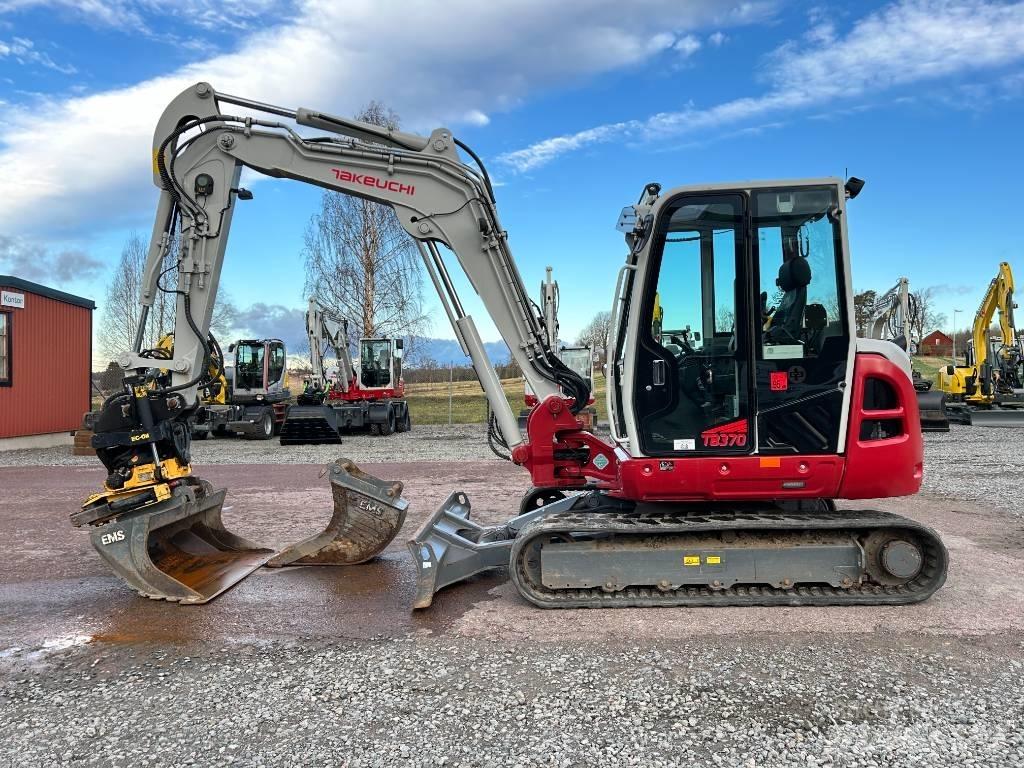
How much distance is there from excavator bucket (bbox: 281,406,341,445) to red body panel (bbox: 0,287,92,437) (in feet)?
21.7

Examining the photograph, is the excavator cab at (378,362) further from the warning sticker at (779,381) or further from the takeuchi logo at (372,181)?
the warning sticker at (779,381)

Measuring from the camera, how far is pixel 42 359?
2006 centimetres

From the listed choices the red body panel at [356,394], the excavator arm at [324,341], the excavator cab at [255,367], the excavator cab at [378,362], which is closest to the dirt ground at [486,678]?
the excavator arm at [324,341]

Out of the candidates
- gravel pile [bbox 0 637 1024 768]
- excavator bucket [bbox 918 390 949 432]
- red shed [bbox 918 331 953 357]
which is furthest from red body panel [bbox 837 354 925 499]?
red shed [bbox 918 331 953 357]

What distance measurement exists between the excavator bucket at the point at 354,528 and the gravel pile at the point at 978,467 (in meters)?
7.30

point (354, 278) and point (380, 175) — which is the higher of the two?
point (354, 278)

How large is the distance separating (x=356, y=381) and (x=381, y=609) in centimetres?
1801

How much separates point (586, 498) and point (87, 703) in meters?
3.81

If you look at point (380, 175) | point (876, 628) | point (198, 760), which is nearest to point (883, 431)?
point (876, 628)

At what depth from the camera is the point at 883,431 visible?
17.9ft

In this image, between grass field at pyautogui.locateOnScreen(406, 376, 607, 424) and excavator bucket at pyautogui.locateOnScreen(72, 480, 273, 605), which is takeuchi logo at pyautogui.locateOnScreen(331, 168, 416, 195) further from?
grass field at pyautogui.locateOnScreen(406, 376, 607, 424)

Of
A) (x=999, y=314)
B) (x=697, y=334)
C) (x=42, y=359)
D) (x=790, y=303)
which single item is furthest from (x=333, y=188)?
(x=999, y=314)

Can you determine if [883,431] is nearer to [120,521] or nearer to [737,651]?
[737,651]

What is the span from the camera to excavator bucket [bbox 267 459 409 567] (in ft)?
21.4
